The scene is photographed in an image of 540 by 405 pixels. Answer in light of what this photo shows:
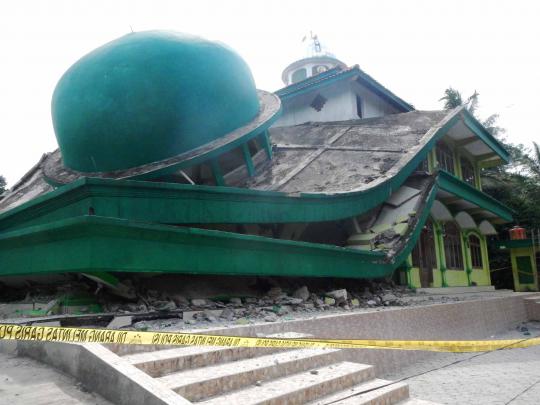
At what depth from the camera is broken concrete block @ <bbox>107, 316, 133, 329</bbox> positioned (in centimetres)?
537

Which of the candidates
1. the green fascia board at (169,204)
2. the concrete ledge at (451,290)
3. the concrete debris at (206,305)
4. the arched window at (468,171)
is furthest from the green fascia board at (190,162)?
the arched window at (468,171)

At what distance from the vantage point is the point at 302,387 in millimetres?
3777

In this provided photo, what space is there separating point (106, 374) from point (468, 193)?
49.3ft

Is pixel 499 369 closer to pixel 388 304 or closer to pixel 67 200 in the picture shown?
pixel 388 304

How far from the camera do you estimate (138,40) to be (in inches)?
365

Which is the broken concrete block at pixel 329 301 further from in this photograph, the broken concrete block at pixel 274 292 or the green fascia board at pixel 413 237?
the green fascia board at pixel 413 237

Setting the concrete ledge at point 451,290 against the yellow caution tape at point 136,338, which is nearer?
the yellow caution tape at point 136,338

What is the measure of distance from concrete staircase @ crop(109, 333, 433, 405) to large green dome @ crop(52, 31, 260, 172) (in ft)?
17.8

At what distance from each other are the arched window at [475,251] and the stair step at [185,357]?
54.6 feet

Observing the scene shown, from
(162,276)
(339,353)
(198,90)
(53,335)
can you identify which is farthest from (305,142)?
(53,335)

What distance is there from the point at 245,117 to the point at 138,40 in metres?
2.74

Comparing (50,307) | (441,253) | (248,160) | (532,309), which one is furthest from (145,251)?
(532,309)

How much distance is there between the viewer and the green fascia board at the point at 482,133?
16989mm

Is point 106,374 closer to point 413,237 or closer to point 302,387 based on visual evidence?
point 302,387
